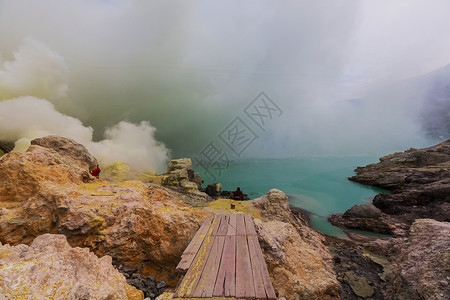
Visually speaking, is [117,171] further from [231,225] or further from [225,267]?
[225,267]

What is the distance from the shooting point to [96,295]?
2797mm

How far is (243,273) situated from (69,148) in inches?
579

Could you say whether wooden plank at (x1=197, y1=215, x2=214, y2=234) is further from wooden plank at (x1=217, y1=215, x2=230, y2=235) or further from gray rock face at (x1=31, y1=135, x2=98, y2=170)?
gray rock face at (x1=31, y1=135, x2=98, y2=170)

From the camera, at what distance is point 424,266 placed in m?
5.83

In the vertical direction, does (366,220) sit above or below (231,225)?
above

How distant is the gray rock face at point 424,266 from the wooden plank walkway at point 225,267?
18.1ft

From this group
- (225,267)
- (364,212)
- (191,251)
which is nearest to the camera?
(225,267)

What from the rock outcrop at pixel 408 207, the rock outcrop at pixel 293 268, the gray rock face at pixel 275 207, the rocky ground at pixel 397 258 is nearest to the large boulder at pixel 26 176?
the rock outcrop at pixel 293 268

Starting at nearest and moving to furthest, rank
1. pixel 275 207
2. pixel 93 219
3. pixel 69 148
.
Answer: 1. pixel 93 219
2. pixel 275 207
3. pixel 69 148

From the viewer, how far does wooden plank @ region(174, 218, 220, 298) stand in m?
3.21

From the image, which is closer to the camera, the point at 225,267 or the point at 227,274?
the point at 227,274

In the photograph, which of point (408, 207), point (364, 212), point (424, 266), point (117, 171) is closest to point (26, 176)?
point (424, 266)

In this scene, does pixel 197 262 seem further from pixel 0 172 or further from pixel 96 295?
pixel 0 172

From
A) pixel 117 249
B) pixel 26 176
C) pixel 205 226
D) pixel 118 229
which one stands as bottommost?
pixel 117 249
